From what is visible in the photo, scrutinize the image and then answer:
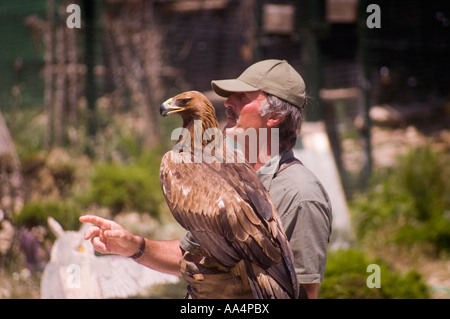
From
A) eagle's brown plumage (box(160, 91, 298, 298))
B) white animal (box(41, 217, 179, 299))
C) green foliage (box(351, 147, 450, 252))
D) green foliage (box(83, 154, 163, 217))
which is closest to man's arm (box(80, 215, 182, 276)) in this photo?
eagle's brown plumage (box(160, 91, 298, 298))

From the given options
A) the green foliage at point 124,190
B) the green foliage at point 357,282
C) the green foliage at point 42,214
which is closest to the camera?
the green foliage at point 357,282

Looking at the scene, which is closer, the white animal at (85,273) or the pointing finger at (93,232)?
the pointing finger at (93,232)

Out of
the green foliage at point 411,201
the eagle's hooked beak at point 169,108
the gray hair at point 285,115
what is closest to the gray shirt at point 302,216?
the gray hair at point 285,115

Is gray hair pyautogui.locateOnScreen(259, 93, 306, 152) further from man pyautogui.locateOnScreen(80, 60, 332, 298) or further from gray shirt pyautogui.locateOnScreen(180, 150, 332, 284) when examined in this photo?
gray shirt pyautogui.locateOnScreen(180, 150, 332, 284)

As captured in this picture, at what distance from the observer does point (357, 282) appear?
4156 mm

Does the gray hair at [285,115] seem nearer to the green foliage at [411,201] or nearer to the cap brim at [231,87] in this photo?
the cap brim at [231,87]

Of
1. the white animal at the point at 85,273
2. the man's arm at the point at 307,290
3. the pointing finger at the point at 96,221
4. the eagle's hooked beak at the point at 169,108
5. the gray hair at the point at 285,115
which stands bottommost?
the white animal at the point at 85,273

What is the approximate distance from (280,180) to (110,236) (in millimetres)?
719

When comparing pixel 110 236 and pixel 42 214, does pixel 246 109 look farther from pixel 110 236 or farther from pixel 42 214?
pixel 42 214

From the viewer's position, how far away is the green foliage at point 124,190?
6711 millimetres

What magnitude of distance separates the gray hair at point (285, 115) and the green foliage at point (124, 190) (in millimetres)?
4570

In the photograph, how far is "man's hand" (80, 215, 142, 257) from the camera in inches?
89.0

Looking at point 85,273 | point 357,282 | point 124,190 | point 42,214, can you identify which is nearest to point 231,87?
point 85,273

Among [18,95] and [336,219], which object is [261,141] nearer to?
[336,219]
